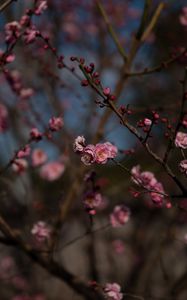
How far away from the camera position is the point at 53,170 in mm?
4113

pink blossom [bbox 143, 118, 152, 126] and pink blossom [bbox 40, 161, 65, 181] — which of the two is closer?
pink blossom [bbox 143, 118, 152, 126]

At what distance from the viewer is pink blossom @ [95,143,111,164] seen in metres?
1.74

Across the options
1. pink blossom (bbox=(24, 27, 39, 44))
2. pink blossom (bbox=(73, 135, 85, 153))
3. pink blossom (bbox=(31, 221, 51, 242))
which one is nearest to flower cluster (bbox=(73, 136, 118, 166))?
pink blossom (bbox=(73, 135, 85, 153))

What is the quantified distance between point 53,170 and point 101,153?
2398mm

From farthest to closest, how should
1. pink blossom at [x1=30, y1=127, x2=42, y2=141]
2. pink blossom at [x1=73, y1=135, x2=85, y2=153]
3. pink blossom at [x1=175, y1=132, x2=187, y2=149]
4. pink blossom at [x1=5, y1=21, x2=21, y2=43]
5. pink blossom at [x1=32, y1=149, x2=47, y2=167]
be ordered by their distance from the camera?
pink blossom at [x1=32, y1=149, x2=47, y2=167], pink blossom at [x1=30, y1=127, x2=42, y2=141], pink blossom at [x1=5, y1=21, x2=21, y2=43], pink blossom at [x1=175, y1=132, x2=187, y2=149], pink blossom at [x1=73, y1=135, x2=85, y2=153]

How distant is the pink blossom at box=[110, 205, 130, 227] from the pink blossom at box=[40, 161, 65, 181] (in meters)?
1.39

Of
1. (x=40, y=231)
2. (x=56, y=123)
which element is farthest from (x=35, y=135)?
(x=40, y=231)

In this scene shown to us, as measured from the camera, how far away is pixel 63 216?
119 inches

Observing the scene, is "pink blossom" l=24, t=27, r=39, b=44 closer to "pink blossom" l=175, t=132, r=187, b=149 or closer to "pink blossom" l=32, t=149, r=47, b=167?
"pink blossom" l=175, t=132, r=187, b=149

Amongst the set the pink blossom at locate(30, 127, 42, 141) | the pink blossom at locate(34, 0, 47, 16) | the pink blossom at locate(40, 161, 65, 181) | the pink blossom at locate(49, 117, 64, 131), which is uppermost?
the pink blossom at locate(34, 0, 47, 16)

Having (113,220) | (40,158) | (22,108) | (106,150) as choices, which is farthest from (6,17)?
(106,150)

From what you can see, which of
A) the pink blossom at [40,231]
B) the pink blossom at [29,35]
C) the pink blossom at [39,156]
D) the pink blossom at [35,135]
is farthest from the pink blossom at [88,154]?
the pink blossom at [39,156]

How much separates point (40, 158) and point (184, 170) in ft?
6.45

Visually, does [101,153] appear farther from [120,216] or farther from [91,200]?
[120,216]
